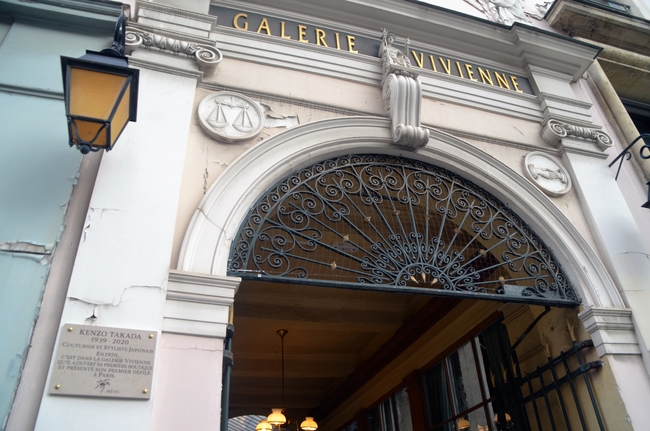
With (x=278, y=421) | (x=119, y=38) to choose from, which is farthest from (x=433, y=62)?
(x=278, y=421)

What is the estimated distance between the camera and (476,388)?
21.5ft

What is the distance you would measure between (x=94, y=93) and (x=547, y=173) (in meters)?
4.54

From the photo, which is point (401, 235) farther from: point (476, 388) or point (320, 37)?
point (476, 388)

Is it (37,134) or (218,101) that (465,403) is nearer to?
(218,101)

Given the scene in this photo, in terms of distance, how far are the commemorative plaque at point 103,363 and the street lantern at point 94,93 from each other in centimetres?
118

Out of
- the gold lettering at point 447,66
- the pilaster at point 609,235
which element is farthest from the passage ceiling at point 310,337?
the gold lettering at point 447,66

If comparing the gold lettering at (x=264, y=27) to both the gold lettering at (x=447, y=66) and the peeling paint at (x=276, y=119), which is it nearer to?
the peeling paint at (x=276, y=119)

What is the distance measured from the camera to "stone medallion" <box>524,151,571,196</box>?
554 cm

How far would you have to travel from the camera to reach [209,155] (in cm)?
450

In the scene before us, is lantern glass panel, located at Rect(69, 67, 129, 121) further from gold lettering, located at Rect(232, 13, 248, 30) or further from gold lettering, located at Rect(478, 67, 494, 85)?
gold lettering, located at Rect(478, 67, 494, 85)

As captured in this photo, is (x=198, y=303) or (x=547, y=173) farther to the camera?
(x=547, y=173)

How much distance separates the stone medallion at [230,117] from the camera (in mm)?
4609

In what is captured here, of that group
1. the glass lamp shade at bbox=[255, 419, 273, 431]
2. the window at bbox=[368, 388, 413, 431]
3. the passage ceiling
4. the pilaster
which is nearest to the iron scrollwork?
the pilaster

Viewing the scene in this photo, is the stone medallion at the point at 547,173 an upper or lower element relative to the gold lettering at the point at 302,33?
lower
